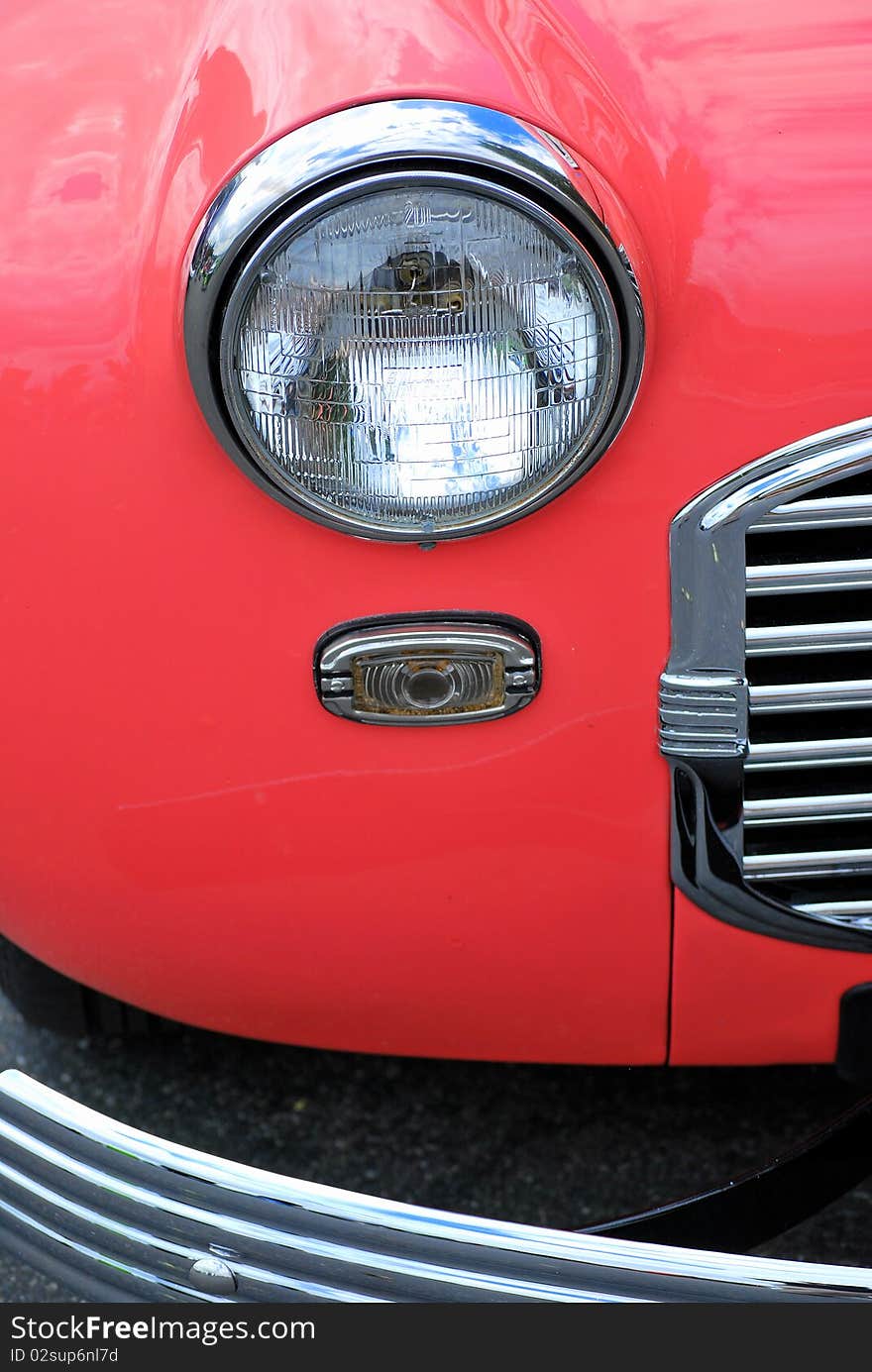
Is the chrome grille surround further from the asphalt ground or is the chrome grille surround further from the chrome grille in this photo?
the asphalt ground

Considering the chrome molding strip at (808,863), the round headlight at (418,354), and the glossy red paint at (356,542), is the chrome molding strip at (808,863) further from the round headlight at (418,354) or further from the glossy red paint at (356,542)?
the round headlight at (418,354)

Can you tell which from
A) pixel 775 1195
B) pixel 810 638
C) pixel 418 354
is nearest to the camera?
pixel 418 354

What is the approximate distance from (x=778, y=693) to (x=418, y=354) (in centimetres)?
46

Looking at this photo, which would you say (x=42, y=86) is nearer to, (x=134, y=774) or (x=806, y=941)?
(x=134, y=774)

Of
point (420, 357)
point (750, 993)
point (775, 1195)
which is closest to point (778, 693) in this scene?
point (750, 993)

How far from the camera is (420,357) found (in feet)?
3.65

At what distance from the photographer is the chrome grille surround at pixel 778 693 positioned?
1.17 meters

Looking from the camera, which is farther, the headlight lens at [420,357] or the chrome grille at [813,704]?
the chrome grille at [813,704]

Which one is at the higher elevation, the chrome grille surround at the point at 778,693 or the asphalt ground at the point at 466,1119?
the chrome grille surround at the point at 778,693

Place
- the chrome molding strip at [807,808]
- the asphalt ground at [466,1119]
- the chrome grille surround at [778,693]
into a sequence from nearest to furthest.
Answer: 1. the chrome grille surround at [778,693]
2. the chrome molding strip at [807,808]
3. the asphalt ground at [466,1119]

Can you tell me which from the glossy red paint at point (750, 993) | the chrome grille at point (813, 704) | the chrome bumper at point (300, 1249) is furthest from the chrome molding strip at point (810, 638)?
the chrome bumper at point (300, 1249)

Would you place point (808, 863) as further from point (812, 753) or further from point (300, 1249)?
point (300, 1249)

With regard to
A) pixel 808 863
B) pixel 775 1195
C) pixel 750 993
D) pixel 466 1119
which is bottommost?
pixel 466 1119

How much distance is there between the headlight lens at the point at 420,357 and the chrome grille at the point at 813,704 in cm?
22
